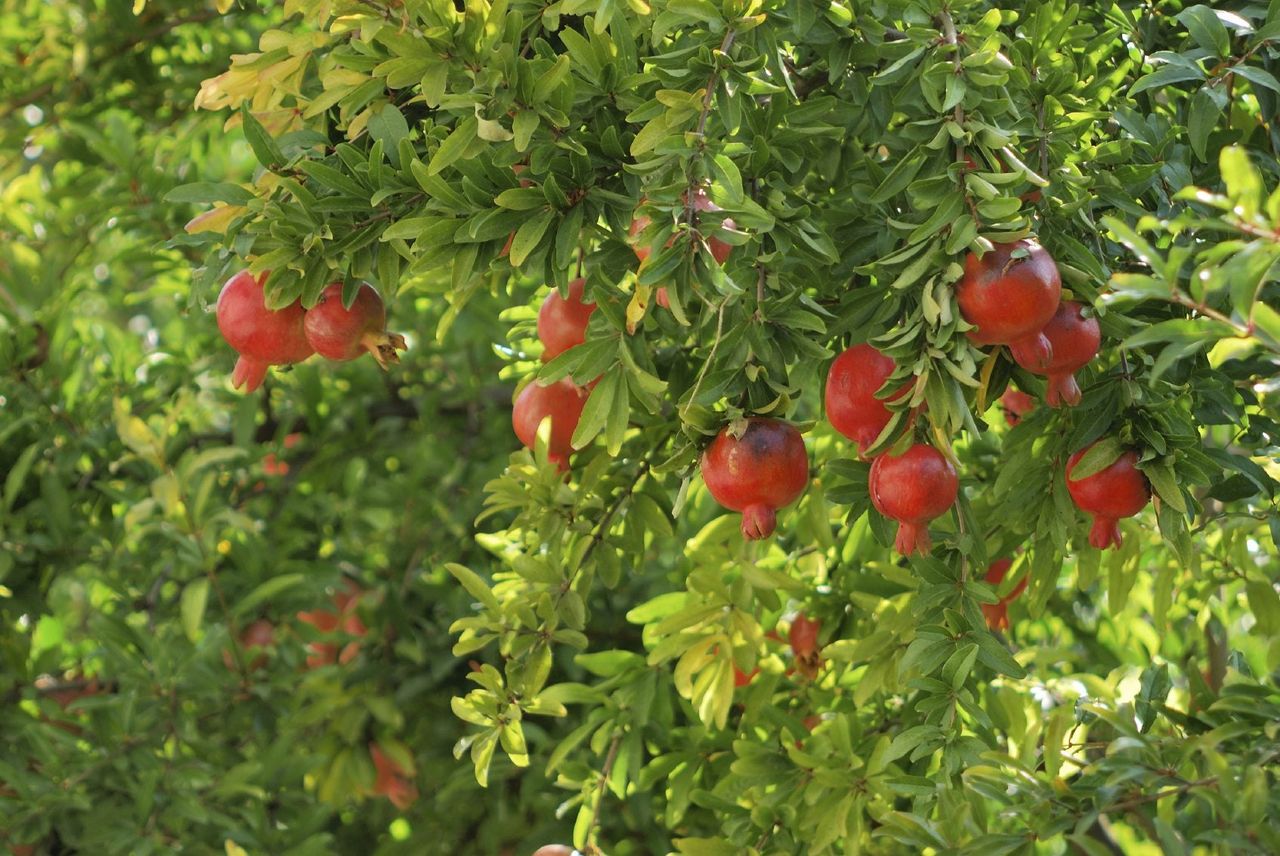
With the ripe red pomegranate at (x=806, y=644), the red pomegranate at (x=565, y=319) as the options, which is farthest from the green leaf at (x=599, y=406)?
the ripe red pomegranate at (x=806, y=644)

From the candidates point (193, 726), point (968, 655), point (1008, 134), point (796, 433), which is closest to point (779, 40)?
point (1008, 134)

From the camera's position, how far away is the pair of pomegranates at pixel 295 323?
1.27 meters

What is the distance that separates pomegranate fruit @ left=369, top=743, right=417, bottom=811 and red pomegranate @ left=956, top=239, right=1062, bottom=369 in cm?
147

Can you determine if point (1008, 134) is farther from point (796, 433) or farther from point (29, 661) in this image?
point (29, 661)

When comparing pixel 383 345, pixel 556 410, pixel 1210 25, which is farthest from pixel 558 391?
pixel 1210 25

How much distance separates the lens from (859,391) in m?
1.13

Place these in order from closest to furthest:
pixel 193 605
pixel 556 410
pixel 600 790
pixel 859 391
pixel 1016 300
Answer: pixel 1016 300
pixel 859 391
pixel 556 410
pixel 600 790
pixel 193 605

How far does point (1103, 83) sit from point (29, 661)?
5.62ft

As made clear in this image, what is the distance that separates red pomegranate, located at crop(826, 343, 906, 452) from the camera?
112 centimetres

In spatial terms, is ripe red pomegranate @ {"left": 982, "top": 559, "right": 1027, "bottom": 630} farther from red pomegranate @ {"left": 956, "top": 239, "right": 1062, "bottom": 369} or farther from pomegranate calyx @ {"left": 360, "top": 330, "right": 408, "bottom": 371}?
pomegranate calyx @ {"left": 360, "top": 330, "right": 408, "bottom": 371}

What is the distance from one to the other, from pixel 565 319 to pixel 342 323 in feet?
0.67

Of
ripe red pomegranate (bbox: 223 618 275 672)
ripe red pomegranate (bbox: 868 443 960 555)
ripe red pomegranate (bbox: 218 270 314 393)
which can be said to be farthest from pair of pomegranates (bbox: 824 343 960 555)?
ripe red pomegranate (bbox: 223 618 275 672)

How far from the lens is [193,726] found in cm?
205

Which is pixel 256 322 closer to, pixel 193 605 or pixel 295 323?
pixel 295 323
